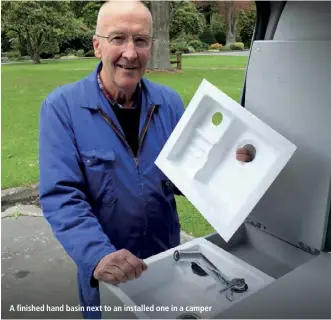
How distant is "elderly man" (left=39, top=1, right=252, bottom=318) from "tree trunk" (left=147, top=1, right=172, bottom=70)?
783cm

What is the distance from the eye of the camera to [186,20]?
16844 mm

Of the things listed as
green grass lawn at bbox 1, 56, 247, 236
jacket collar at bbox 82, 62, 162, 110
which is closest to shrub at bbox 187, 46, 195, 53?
green grass lawn at bbox 1, 56, 247, 236

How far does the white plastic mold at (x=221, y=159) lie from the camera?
43.1 inches

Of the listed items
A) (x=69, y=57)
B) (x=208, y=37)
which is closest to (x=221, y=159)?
(x=69, y=57)

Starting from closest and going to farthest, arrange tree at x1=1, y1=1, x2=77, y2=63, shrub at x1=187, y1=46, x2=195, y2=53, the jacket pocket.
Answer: the jacket pocket
tree at x1=1, y1=1, x2=77, y2=63
shrub at x1=187, y1=46, x2=195, y2=53

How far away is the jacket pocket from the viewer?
1.43 meters

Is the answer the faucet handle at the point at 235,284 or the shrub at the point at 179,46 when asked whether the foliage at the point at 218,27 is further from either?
the faucet handle at the point at 235,284

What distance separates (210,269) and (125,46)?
0.81m

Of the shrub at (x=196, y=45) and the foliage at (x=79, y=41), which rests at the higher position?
the foliage at (x=79, y=41)

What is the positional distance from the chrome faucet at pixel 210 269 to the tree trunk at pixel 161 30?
27.1 feet

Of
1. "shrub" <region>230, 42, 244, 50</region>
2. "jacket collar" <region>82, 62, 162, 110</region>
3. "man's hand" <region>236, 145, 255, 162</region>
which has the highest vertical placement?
"jacket collar" <region>82, 62, 162, 110</region>

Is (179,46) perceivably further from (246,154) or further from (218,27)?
(246,154)

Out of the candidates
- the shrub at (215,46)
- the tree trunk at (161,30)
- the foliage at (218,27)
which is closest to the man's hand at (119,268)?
the tree trunk at (161,30)

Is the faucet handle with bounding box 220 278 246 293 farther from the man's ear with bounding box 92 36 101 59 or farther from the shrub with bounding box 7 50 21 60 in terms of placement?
the shrub with bounding box 7 50 21 60
